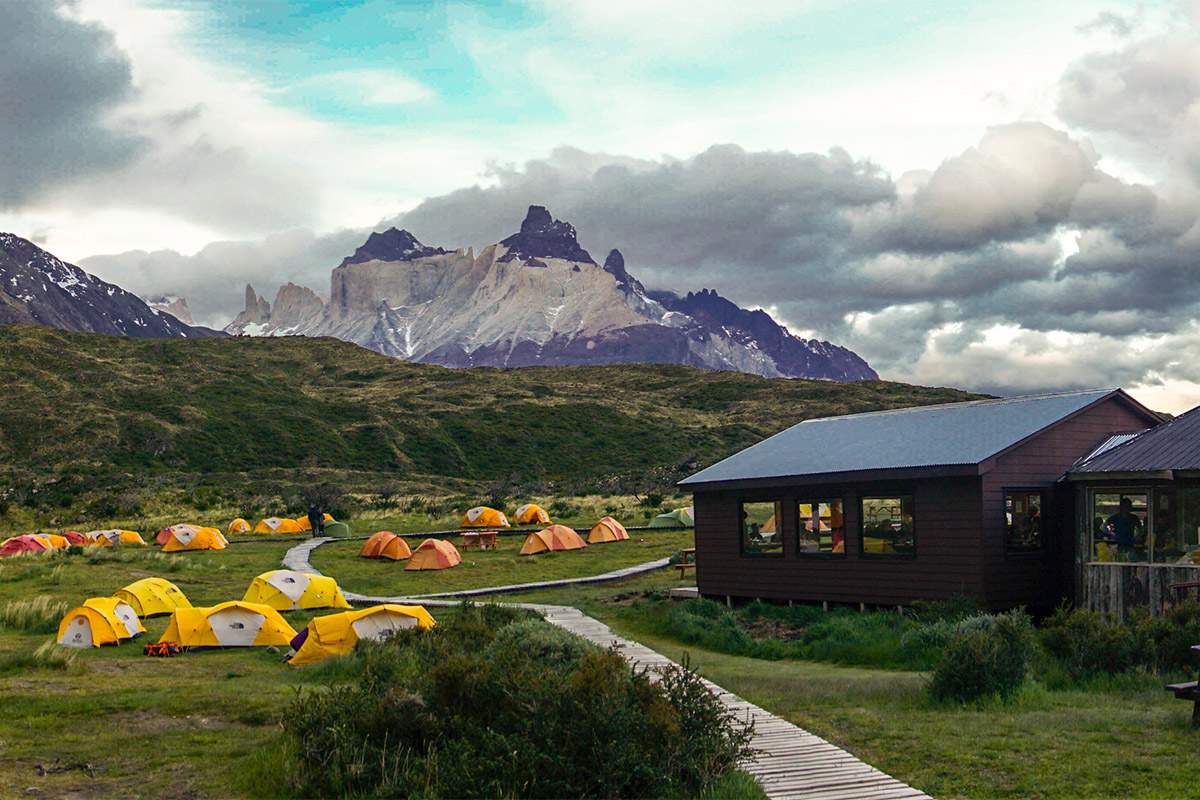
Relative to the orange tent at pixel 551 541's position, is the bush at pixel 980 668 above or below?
above

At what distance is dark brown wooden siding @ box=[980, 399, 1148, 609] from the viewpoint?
57.1ft

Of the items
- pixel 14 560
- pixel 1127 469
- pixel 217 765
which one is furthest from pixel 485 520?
pixel 217 765

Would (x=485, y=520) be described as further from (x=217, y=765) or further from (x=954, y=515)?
(x=217, y=765)

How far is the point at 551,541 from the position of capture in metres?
34.9

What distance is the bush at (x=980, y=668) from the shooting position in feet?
36.1

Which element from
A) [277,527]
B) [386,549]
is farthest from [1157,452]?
[277,527]

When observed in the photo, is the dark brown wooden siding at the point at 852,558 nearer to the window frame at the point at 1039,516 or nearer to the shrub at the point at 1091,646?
the window frame at the point at 1039,516

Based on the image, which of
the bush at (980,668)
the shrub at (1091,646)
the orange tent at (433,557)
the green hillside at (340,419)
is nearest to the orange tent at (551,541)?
the orange tent at (433,557)

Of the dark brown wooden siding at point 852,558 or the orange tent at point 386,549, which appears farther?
the orange tent at point 386,549

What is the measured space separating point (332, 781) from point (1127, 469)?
13411 mm

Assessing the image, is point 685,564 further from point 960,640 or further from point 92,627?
point 960,640

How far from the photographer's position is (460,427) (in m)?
89.1

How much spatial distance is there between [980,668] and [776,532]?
10167 millimetres

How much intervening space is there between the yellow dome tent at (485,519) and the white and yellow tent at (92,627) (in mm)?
25433
